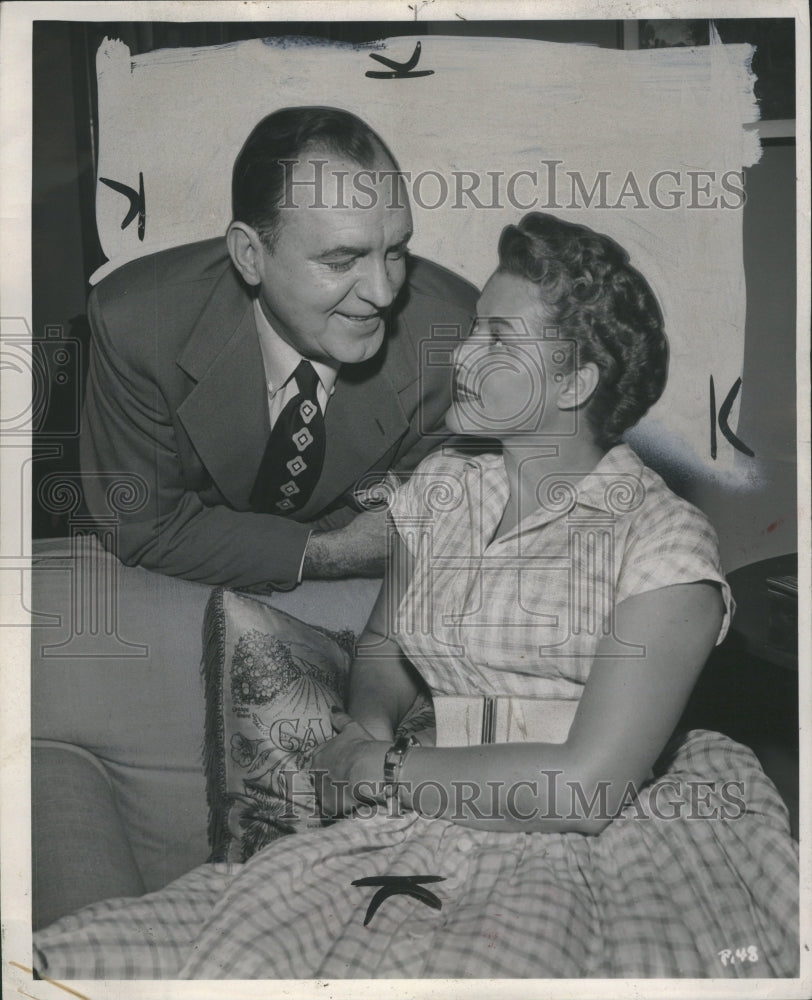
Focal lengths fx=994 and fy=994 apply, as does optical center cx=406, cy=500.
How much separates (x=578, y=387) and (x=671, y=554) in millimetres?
452

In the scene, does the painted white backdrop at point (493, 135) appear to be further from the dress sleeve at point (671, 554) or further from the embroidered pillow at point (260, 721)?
the embroidered pillow at point (260, 721)

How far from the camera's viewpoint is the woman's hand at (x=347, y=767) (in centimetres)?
238

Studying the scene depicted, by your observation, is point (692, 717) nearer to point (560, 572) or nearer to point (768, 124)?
point (560, 572)

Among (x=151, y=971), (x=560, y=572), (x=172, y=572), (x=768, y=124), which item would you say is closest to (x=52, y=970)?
(x=151, y=971)

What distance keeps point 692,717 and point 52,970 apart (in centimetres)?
168

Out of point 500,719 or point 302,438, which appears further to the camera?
point 302,438

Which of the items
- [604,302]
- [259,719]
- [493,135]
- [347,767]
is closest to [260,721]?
[259,719]

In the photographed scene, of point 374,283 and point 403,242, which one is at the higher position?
point 403,242

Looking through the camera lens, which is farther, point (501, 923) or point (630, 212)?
point (630, 212)

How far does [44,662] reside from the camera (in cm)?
250

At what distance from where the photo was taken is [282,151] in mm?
2418

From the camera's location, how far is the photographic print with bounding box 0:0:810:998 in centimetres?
238

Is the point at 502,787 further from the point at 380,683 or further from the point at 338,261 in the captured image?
the point at 338,261

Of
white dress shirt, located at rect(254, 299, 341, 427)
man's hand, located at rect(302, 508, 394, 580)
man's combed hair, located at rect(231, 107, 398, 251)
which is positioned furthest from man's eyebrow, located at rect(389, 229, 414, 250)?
man's hand, located at rect(302, 508, 394, 580)
